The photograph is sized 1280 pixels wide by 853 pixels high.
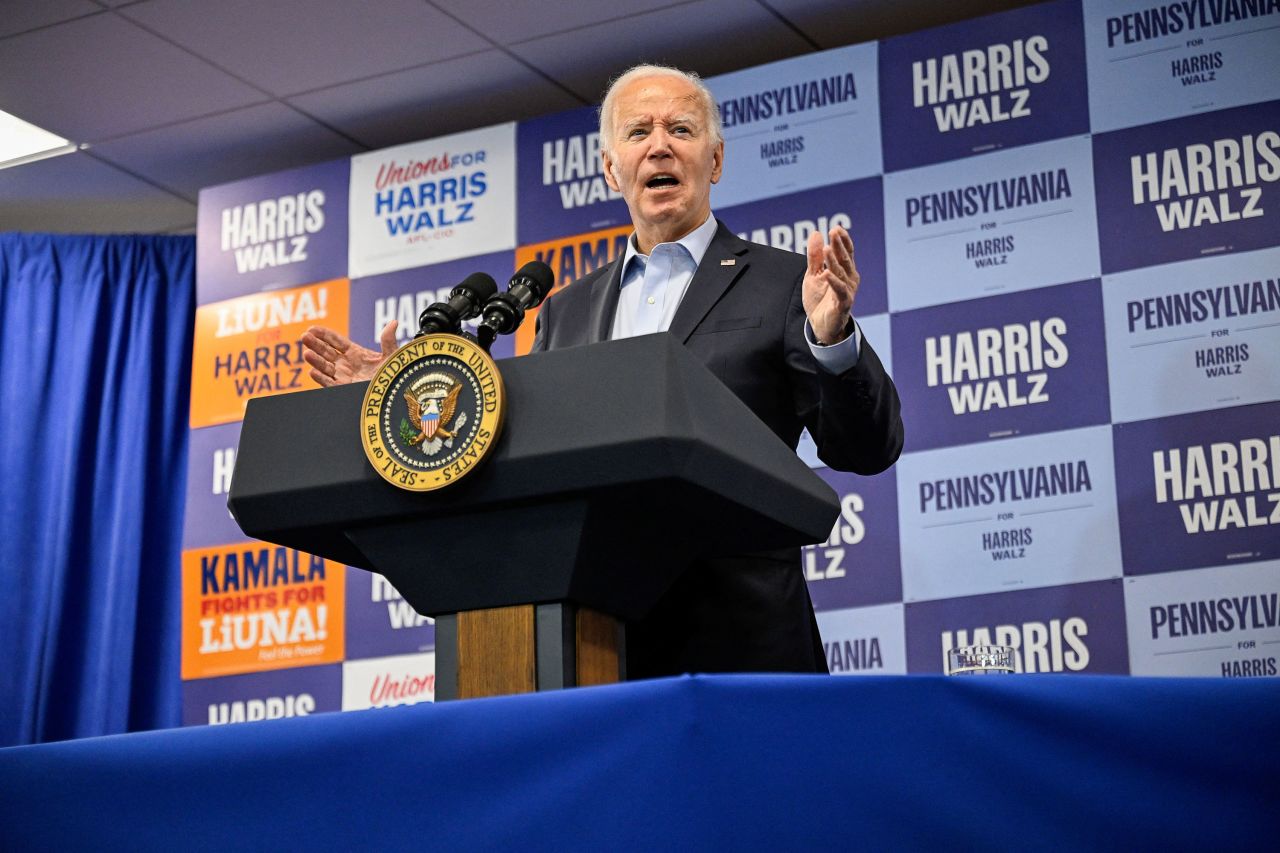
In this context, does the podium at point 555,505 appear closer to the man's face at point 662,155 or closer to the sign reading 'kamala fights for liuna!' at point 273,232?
the man's face at point 662,155

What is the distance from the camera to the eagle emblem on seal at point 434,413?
1.12m

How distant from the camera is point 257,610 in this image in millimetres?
4344

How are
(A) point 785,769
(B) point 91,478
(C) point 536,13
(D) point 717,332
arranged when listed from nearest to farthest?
(A) point 785,769
(D) point 717,332
(C) point 536,13
(B) point 91,478

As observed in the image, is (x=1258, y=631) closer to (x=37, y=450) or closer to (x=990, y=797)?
(x=990, y=797)

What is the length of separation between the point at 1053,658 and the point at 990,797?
2.57m

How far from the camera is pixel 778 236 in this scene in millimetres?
3934

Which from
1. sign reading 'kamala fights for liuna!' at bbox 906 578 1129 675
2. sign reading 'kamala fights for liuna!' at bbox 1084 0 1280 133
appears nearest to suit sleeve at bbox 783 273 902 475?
sign reading 'kamala fights for liuna!' at bbox 906 578 1129 675

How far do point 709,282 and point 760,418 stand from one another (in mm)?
202

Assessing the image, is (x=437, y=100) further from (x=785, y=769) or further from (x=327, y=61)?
(x=785, y=769)

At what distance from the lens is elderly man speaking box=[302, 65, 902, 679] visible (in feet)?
4.58

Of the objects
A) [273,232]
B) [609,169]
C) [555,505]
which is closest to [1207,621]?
[609,169]

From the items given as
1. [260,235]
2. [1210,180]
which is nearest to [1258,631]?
[1210,180]

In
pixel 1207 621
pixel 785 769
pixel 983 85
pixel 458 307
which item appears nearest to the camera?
pixel 785 769

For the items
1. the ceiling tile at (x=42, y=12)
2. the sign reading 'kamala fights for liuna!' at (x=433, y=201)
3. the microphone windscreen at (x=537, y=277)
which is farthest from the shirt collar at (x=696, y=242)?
the ceiling tile at (x=42, y=12)
